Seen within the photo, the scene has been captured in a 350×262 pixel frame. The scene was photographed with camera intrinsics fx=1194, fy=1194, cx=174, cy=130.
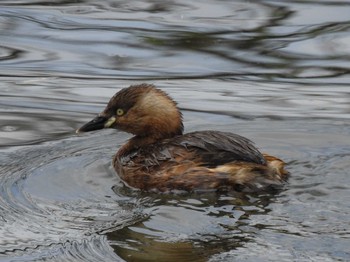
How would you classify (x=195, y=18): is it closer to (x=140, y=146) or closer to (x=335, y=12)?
(x=335, y=12)

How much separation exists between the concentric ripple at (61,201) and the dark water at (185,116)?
1 centimetres

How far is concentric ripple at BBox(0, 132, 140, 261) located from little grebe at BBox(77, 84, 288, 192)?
0.25 m

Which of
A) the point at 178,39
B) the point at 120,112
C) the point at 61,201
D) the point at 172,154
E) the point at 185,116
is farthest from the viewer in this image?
the point at 178,39

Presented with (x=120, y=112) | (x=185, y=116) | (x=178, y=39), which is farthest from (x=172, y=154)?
(x=178, y=39)

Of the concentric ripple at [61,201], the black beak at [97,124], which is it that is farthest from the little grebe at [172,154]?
the concentric ripple at [61,201]

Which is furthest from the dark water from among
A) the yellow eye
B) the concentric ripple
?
the yellow eye

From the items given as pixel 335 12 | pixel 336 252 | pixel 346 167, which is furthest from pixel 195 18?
pixel 336 252

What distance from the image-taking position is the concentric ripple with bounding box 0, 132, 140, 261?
693 cm

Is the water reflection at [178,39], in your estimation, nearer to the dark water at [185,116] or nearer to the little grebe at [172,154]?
the dark water at [185,116]

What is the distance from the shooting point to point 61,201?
305 inches

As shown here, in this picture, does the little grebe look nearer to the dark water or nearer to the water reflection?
the dark water

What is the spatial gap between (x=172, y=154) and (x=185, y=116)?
5.60ft

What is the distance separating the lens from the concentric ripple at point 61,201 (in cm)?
693

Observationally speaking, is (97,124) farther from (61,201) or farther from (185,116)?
(185,116)
